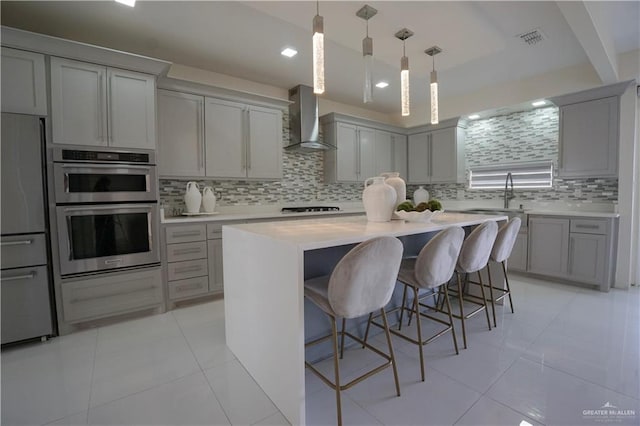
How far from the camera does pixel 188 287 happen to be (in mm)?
3031

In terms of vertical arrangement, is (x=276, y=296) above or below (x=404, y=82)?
below

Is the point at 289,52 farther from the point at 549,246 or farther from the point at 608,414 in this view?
the point at 549,246

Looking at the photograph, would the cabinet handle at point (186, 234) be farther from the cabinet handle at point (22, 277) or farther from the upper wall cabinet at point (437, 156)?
the upper wall cabinet at point (437, 156)

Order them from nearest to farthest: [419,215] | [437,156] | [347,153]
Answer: [419,215]
[347,153]
[437,156]

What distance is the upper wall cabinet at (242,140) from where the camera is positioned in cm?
342

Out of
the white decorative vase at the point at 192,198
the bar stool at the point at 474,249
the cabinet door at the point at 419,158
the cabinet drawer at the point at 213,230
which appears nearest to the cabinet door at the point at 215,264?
the cabinet drawer at the point at 213,230

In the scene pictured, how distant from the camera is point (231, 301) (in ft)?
6.88

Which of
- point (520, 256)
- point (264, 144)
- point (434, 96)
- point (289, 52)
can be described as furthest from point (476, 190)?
point (289, 52)

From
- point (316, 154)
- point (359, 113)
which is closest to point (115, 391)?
Result: point (316, 154)

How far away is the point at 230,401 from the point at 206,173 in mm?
2481

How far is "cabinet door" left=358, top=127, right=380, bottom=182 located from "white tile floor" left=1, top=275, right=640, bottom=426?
3.04 metres

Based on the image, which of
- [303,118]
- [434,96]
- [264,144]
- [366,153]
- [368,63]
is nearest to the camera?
[368,63]

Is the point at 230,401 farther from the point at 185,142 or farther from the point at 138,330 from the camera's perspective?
the point at 185,142

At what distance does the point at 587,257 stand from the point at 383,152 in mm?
3162
